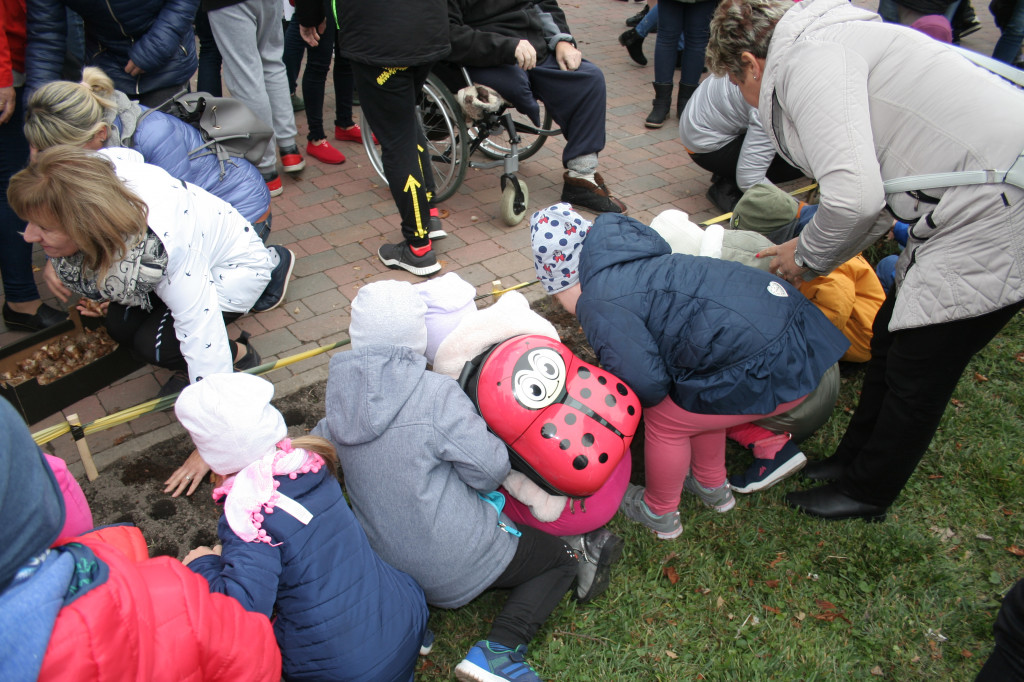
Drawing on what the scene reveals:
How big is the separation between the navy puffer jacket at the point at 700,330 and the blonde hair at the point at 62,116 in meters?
2.12

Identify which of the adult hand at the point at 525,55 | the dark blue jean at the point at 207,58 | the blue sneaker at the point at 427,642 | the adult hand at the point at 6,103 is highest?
the adult hand at the point at 6,103

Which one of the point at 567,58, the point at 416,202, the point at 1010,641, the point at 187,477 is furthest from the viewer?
the point at 567,58

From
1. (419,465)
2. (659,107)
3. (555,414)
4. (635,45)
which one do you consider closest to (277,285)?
(419,465)

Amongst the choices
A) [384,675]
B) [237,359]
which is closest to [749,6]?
[384,675]

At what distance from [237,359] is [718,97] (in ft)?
10.4

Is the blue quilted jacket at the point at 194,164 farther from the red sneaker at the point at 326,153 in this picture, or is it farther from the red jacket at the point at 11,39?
the red sneaker at the point at 326,153

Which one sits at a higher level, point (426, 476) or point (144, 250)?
point (144, 250)

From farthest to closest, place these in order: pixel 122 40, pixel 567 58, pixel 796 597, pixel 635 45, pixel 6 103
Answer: pixel 635 45 → pixel 567 58 → pixel 122 40 → pixel 6 103 → pixel 796 597

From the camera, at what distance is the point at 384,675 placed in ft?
6.20

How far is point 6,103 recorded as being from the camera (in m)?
3.11

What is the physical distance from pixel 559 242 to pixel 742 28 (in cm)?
90

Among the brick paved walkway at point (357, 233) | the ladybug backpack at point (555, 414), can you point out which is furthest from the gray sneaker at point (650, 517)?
the brick paved walkway at point (357, 233)

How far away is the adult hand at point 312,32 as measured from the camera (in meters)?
4.84

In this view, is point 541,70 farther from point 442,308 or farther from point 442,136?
point 442,308
